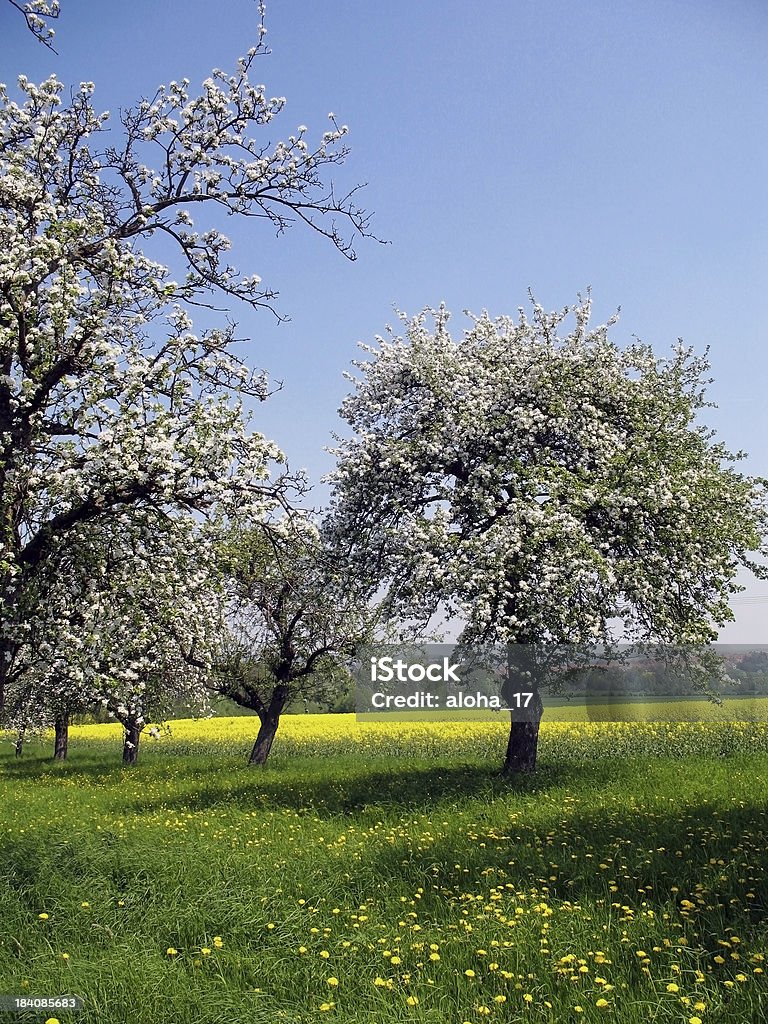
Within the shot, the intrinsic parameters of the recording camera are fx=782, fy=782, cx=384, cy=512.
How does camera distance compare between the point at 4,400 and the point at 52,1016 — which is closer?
the point at 52,1016

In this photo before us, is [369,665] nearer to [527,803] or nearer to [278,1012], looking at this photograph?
[527,803]

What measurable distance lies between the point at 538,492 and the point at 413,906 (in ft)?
33.9

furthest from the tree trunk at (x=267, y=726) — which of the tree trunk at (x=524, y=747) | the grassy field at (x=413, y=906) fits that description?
the tree trunk at (x=524, y=747)

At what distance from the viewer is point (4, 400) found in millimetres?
10273

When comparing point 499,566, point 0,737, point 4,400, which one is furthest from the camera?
point 0,737

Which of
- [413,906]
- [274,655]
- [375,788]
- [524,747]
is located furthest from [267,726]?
[413,906]

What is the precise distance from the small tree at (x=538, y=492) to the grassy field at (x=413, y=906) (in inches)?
159

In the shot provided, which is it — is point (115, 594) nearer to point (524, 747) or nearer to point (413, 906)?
point (413, 906)

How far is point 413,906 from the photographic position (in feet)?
31.3

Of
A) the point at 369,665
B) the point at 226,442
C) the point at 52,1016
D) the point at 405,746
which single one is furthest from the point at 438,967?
the point at 405,746

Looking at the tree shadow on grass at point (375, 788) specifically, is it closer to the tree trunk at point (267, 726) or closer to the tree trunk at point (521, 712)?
the tree trunk at point (521, 712)

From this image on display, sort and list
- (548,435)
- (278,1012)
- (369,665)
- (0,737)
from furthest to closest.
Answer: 1. (0,737)
2. (369,665)
3. (548,435)
4. (278,1012)

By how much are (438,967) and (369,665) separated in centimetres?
2159

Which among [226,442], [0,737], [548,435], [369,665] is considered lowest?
[0,737]
